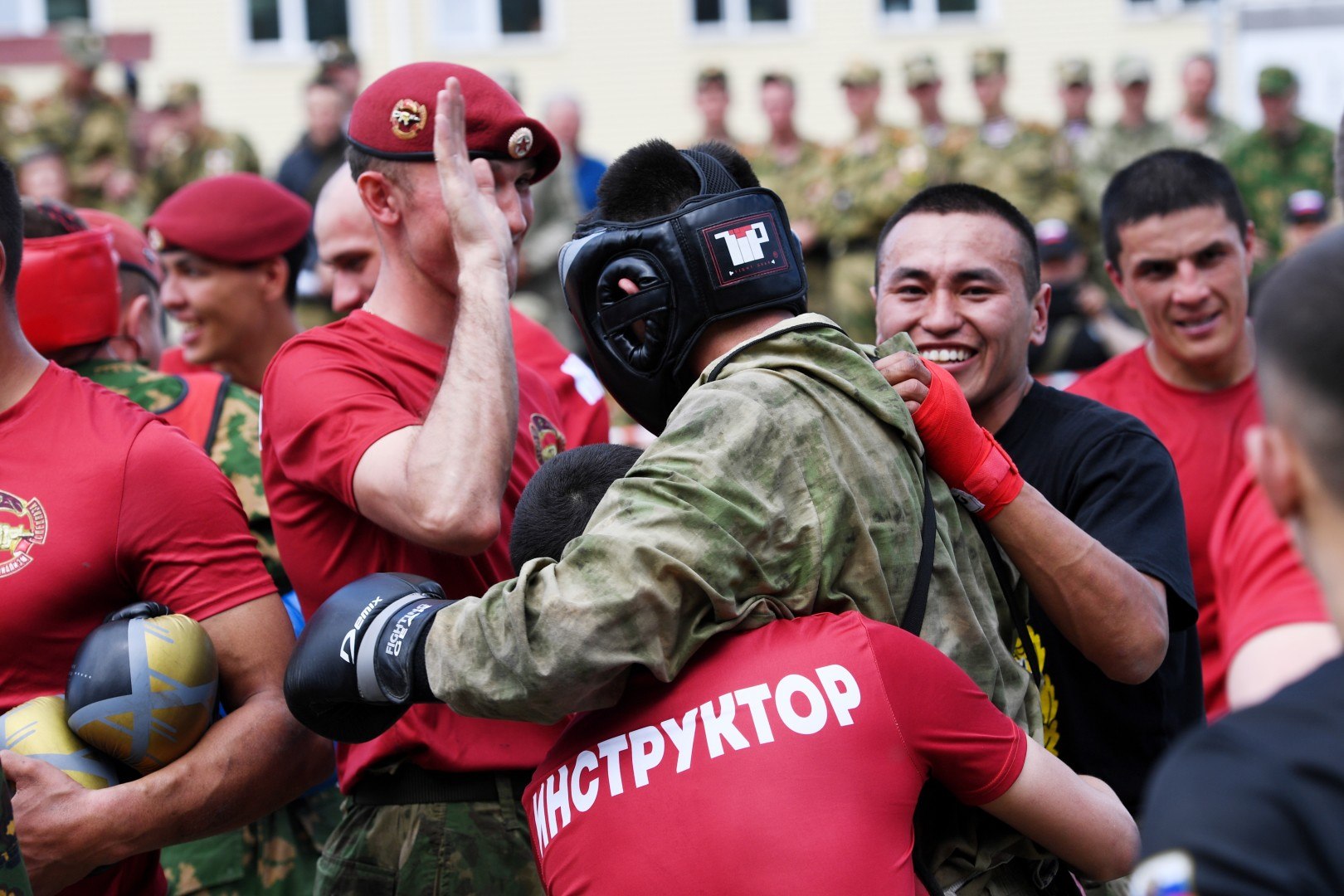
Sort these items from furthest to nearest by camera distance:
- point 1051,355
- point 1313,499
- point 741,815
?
point 1051,355 < point 741,815 < point 1313,499

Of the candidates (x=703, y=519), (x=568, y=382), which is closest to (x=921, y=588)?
(x=703, y=519)

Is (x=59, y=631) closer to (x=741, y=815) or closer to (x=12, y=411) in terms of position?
(x=12, y=411)

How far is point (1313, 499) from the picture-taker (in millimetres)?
1706

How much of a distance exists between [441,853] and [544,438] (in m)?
1.05

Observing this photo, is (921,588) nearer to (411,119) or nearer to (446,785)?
(446,785)

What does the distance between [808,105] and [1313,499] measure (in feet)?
64.2

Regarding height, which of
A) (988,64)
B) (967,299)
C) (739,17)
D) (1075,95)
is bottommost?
(967,299)

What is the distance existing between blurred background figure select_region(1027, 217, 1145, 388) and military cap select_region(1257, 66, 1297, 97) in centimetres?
312

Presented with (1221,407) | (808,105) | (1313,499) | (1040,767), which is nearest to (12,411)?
(1040,767)

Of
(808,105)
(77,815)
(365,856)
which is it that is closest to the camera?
(77,815)

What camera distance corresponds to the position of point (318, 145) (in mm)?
12195

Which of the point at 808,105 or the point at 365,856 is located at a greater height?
the point at 808,105

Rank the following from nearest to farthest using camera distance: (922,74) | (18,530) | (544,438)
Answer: (18,530) → (544,438) → (922,74)

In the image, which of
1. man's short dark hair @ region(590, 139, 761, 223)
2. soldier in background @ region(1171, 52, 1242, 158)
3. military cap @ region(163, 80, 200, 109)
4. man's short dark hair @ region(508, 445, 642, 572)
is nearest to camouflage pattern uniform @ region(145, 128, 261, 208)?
military cap @ region(163, 80, 200, 109)
